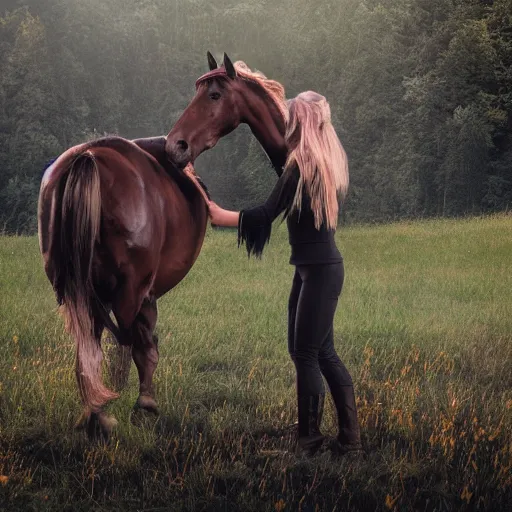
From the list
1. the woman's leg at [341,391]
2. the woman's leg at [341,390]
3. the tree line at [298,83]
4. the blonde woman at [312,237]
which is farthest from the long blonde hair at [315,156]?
the tree line at [298,83]

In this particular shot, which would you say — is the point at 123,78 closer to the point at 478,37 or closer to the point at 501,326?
the point at 478,37

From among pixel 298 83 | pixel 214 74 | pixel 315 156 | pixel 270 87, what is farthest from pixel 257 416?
pixel 298 83

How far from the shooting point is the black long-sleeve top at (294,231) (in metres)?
3.71

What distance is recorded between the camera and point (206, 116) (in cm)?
393

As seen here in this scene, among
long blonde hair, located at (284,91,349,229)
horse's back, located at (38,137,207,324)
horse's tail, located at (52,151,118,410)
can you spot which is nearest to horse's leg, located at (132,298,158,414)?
horse's back, located at (38,137,207,324)

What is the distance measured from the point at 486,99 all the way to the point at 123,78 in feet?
61.4

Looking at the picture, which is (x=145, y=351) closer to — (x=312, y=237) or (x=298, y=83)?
(x=312, y=237)

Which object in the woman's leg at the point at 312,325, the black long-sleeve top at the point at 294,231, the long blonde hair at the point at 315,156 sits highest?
the long blonde hair at the point at 315,156

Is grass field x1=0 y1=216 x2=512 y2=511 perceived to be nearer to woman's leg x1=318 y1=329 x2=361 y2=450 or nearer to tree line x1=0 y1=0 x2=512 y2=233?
woman's leg x1=318 y1=329 x2=361 y2=450

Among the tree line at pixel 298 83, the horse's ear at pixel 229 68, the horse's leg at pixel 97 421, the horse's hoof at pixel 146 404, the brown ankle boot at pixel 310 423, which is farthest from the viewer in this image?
the tree line at pixel 298 83

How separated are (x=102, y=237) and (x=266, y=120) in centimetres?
112

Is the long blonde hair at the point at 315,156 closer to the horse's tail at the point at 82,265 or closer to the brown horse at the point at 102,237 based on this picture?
the brown horse at the point at 102,237

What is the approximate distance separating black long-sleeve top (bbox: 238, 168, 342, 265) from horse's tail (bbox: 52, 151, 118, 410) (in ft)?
2.67

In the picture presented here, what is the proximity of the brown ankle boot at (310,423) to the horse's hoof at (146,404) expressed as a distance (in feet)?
3.65
